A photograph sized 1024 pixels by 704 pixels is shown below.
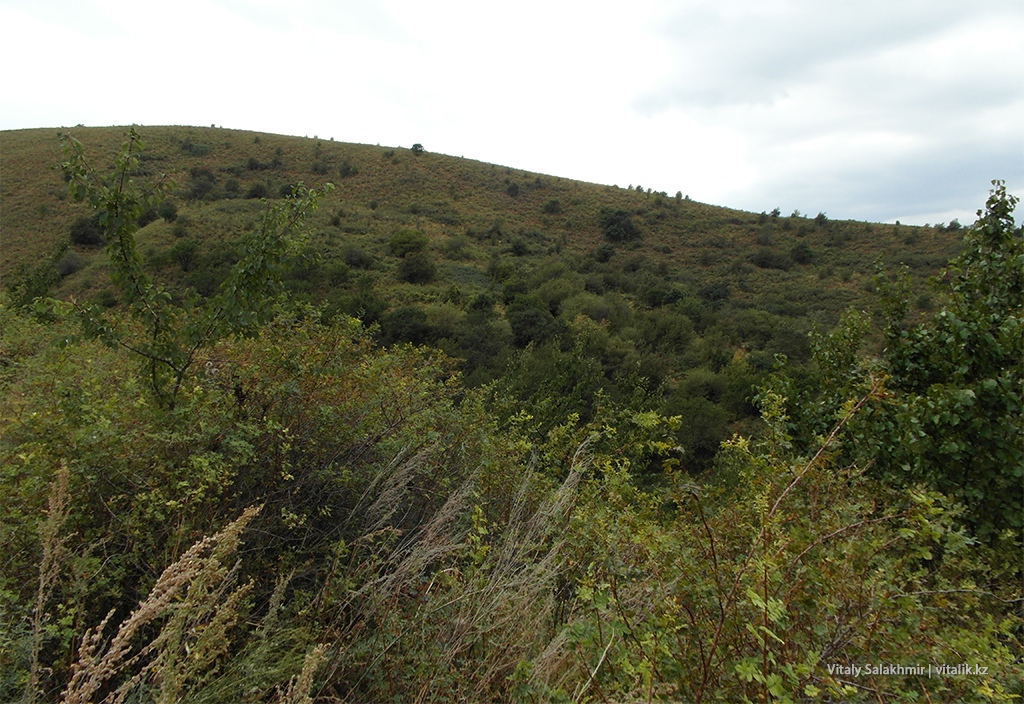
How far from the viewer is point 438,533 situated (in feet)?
10.5

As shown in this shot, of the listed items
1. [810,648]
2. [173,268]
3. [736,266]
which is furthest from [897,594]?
[736,266]

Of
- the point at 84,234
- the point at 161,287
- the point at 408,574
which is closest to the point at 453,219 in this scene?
the point at 84,234

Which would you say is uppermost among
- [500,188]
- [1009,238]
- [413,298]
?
[500,188]

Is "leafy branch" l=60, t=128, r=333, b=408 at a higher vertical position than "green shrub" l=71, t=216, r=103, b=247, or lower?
higher

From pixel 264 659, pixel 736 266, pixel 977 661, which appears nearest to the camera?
pixel 977 661

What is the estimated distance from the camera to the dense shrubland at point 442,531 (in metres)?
1.85

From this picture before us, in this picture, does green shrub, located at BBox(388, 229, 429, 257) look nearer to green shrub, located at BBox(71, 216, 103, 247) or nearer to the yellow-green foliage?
green shrub, located at BBox(71, 216, 103, 247)

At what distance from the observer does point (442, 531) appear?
3250 mm

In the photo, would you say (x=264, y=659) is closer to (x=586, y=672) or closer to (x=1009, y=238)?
(x=586, y=672)

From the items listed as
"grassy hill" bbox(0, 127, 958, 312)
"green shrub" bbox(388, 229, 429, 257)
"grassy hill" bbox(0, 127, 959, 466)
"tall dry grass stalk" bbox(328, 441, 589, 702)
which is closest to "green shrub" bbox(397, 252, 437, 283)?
"grassy hill" bbox(0, 127, 959, 466)

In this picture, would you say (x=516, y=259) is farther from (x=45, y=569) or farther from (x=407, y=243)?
(x=45, y=569)

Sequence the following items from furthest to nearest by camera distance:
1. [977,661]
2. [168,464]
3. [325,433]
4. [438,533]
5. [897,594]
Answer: [325,433] → [438,533] → [168,464] → [897,594] → [977,661]

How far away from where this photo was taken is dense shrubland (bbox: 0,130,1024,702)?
1848mm

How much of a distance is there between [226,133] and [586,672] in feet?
174
